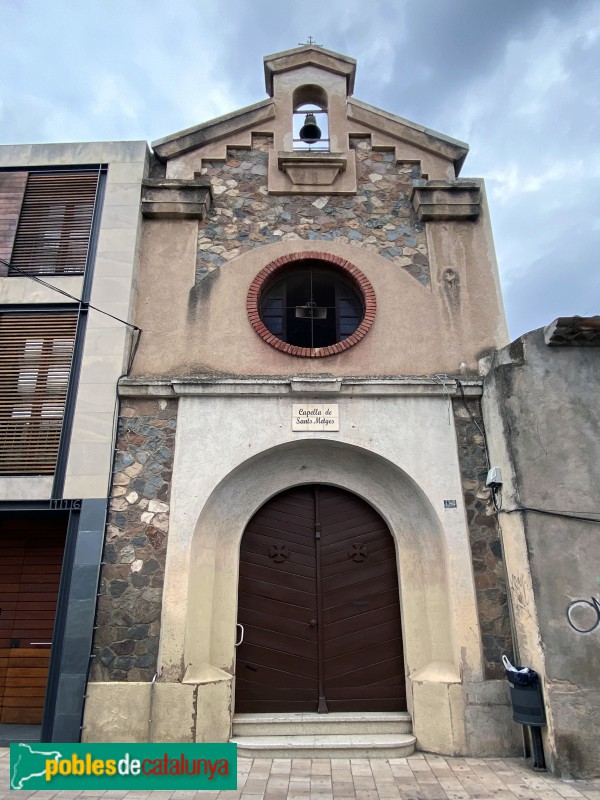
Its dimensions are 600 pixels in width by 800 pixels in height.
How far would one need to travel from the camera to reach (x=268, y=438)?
21.1 ft

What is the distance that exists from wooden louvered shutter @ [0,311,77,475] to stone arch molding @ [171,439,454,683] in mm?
A: 2246

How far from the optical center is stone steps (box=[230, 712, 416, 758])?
5336mm

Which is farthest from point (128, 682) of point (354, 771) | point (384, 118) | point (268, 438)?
point (384, 118)

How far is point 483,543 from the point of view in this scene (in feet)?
20.0

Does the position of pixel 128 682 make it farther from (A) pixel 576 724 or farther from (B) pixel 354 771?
(A) pixel 576 724

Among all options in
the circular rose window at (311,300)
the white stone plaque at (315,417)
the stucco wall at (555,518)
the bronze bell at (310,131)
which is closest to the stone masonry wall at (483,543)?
the stucco wall at (555,518)

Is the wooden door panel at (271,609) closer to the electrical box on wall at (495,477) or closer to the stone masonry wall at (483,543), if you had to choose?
the stone masonry wall at (483,543)

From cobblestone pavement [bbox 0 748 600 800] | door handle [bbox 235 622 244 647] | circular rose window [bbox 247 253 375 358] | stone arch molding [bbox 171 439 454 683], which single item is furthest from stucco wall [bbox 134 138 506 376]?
cobblestone pavement [bbox 0 748 600 800]

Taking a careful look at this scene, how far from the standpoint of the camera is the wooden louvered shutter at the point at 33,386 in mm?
6414

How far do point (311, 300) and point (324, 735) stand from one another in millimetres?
5433

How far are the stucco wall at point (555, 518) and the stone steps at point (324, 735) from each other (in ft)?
5.05

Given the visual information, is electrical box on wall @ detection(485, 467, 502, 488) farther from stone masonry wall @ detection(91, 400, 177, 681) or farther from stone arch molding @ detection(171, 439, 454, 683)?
stone masonry wall @ detection(91, 400, 177, 681)

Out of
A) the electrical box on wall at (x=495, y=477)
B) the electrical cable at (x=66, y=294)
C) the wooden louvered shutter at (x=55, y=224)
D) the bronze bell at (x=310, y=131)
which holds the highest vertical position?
the bronze bell at (x=310, y=131)

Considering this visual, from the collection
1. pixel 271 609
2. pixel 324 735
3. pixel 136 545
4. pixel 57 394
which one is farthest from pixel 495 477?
pixel 57 394
